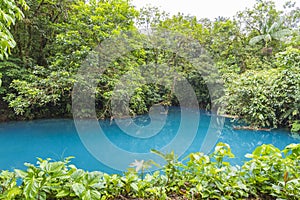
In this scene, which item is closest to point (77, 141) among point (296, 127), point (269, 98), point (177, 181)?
point (177, 181)

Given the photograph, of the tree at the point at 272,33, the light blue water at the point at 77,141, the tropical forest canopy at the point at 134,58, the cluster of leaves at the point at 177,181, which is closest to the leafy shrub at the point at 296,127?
the tropical forest canopy at the point at 134,58

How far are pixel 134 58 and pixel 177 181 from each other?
6.96 m

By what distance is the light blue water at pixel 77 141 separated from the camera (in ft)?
12.0

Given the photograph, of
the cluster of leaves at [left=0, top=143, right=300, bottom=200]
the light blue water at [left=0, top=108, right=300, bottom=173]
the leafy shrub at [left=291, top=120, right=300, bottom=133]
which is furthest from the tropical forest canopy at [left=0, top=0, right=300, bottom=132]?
the cluster of leaves at [left=0, top=143, right=300, bottom=200]

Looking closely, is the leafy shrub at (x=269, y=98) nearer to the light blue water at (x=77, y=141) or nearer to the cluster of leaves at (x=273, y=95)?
the cluster of leaves at (x=273, y=95)

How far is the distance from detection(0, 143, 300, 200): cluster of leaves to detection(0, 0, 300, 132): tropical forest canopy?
208 inches

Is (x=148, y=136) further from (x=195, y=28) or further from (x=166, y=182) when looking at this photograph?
(x=195, y=28)

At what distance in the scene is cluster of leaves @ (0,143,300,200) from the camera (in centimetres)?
83

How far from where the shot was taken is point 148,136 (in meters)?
5.78

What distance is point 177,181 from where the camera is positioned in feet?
3.40

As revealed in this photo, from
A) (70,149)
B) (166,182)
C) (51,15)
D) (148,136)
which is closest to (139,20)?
(51,15)

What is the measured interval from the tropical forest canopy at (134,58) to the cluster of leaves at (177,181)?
17.3ft

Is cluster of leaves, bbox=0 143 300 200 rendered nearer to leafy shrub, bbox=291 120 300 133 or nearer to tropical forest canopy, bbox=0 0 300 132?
tropical forest canopy, bbox=0 0 300 132

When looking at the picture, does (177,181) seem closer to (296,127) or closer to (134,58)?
(296,127)
